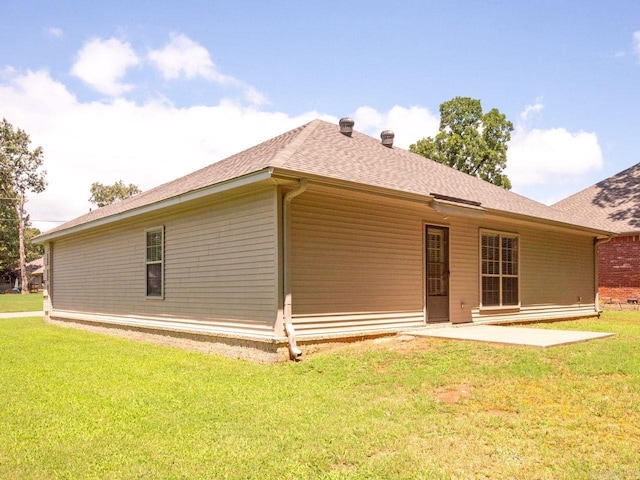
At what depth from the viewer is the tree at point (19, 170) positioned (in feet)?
167

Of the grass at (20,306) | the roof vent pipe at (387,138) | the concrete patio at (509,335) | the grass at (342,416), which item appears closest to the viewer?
the grass at (342,416)

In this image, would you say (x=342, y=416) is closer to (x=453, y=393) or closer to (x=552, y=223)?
(x=453, y=393)

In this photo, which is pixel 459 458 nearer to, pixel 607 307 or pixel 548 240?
pixel 548 240

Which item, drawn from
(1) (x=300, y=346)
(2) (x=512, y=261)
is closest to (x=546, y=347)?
(1) (x=300, y=346)

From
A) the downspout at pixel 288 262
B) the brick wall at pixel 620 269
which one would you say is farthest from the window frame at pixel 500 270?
the brick wall at pixel 620 269

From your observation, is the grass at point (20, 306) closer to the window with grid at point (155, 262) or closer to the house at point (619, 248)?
the window with grid at point (155, 262)

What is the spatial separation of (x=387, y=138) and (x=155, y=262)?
21.5 ft

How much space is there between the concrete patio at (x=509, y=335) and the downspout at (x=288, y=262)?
2672mm

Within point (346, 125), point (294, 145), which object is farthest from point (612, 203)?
point (294, 145)

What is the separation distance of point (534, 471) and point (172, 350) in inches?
307

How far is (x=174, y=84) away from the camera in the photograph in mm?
15078

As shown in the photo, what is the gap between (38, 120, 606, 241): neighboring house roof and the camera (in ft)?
28.3

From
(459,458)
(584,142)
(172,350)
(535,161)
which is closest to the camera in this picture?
(459,458)

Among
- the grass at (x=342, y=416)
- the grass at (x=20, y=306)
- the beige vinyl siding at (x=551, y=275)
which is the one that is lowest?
the grass at (x=20, y=306)
